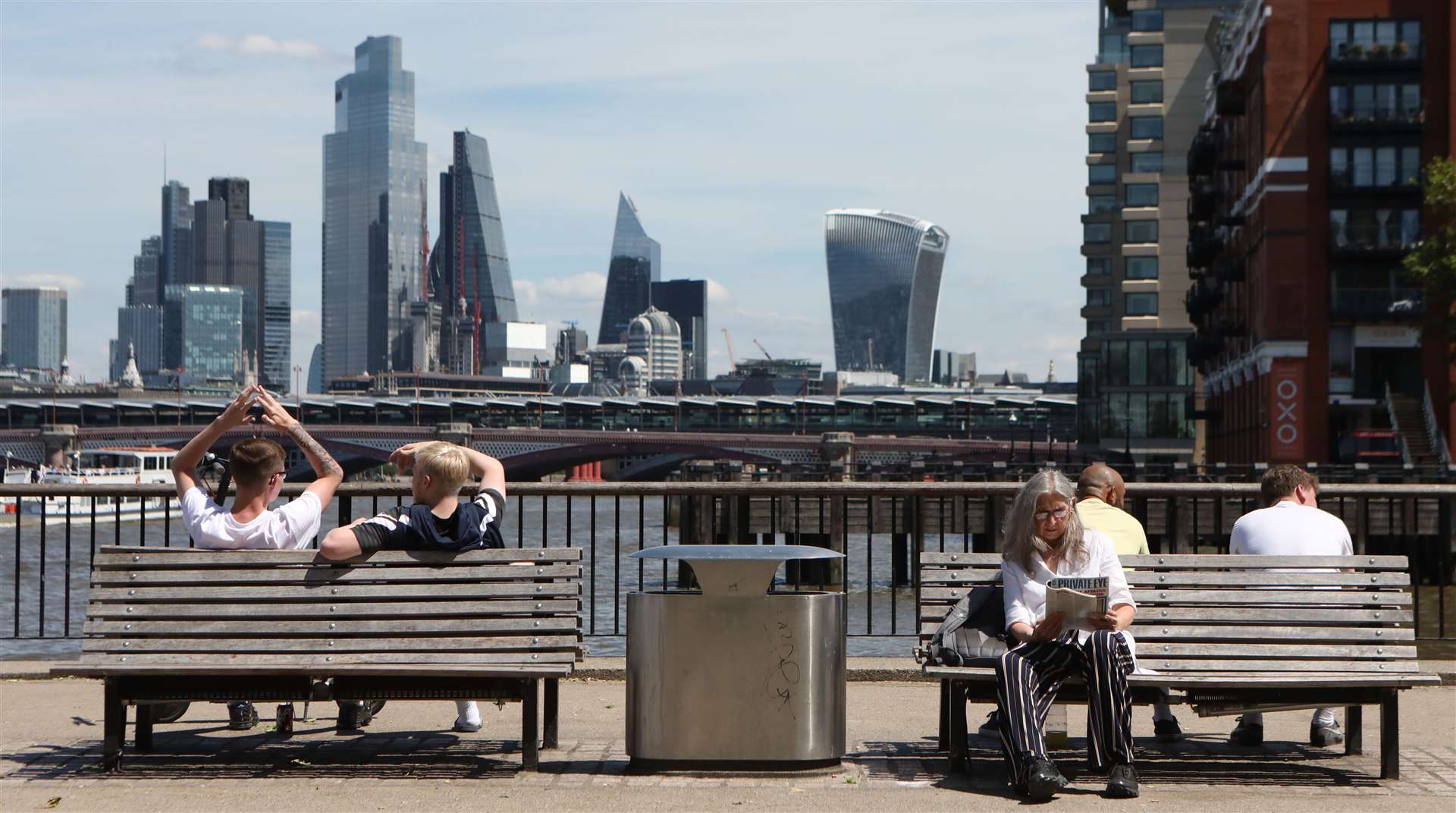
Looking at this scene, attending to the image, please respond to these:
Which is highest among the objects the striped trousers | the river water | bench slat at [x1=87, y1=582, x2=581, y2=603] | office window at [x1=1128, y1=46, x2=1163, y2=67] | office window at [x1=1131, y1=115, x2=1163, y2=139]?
office window at [x1=1128, y1=46, x2=1163, y2=67]

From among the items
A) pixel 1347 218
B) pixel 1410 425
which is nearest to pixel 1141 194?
pixel 1347 218

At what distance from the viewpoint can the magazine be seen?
7258mm

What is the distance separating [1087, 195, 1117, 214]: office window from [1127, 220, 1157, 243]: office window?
876 cm

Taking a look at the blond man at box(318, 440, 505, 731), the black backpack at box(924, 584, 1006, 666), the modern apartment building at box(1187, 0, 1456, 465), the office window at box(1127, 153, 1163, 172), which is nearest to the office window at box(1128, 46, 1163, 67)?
the office window at box(1127, 153, 1163, 172)

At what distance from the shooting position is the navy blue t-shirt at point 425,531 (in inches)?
312

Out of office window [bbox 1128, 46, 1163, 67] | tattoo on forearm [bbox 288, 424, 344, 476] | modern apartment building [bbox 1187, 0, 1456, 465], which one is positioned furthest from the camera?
office window [bbox 1128, 46, 1163, 67]

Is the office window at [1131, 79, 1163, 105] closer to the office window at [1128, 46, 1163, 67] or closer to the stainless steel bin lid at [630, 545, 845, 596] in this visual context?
the office window at [1128, 46, 1163, 67]

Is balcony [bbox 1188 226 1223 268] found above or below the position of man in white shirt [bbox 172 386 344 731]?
above

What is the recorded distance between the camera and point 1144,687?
7.66 meters

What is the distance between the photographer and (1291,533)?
865 centimetres

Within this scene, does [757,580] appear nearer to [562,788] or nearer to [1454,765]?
[562,788]

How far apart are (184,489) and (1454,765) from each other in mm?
6068

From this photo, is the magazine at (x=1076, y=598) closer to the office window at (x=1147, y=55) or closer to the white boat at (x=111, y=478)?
the white boat at (x=111, y=478)

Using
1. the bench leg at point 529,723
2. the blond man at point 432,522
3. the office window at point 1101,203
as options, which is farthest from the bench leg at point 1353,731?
the office window at point 1101,203
